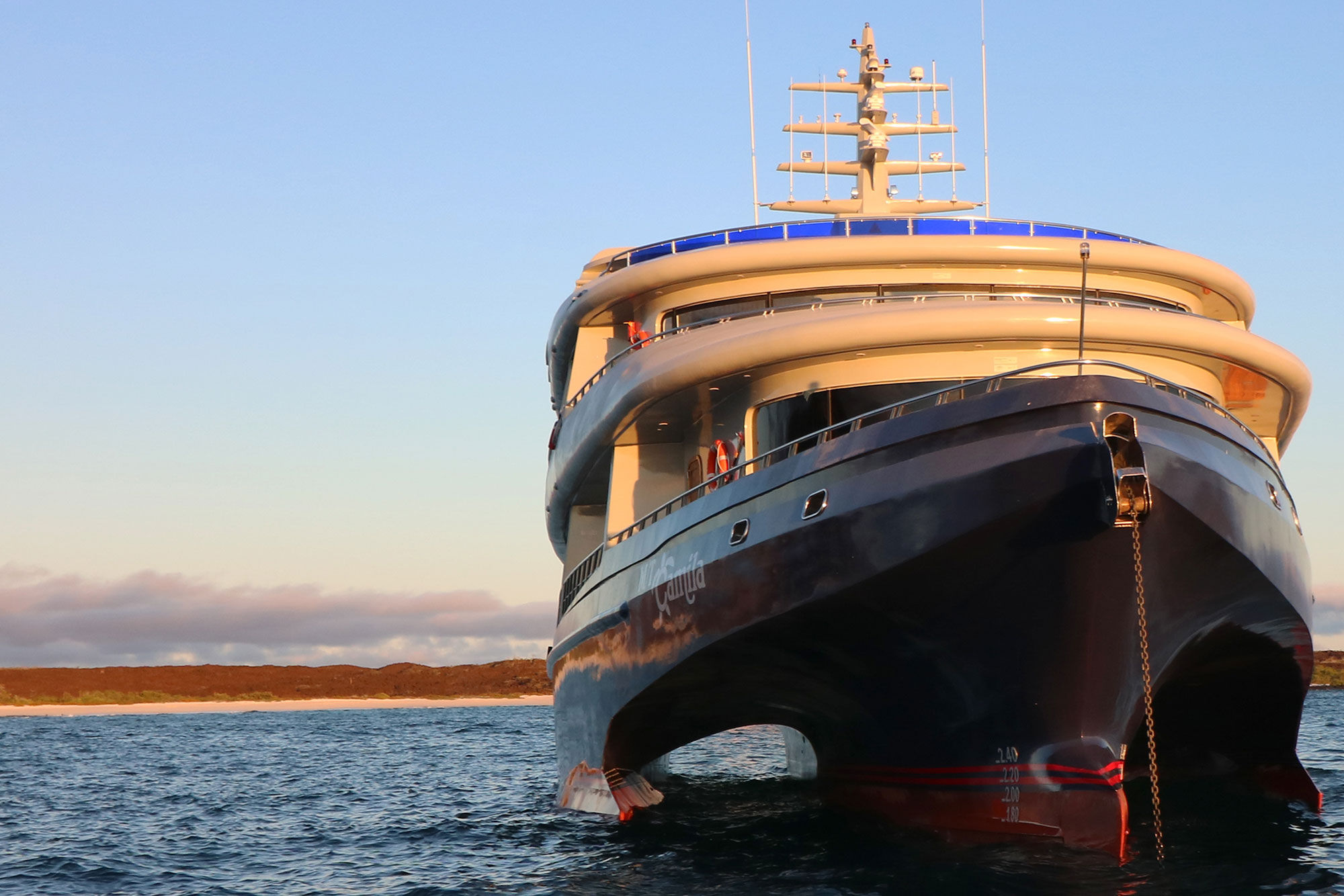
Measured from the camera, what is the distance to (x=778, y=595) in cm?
1236

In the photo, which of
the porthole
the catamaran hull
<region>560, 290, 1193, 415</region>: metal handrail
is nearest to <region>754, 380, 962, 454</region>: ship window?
<region>560, 290, 1193, 415</region>: metal handrail

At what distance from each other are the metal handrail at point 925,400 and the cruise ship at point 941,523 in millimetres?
62

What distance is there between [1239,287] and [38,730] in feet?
158

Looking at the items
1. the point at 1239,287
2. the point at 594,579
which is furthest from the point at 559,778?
the point at 1239,287

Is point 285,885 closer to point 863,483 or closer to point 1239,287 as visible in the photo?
point 863,483

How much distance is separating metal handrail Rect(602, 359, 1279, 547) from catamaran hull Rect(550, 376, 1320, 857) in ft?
0.59

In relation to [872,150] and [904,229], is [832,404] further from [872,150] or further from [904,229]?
[872,150]

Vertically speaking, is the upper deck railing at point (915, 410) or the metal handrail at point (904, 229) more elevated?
the metal handrail at point (904, 229)

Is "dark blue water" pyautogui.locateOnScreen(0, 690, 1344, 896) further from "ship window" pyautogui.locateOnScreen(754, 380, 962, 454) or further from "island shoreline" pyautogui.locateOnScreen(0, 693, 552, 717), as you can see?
"island shoreline" pyautogui.locateOnScreen(0, 693, 552, 717)

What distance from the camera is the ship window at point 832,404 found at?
48.0ft

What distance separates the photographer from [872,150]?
80.3 feet

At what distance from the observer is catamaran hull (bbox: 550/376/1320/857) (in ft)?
36.8

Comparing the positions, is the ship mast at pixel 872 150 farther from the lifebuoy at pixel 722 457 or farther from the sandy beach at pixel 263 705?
the sandy beach at pixel 263 705

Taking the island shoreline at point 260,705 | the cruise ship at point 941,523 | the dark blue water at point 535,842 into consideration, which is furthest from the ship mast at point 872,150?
the island shoreline at point 260,705
